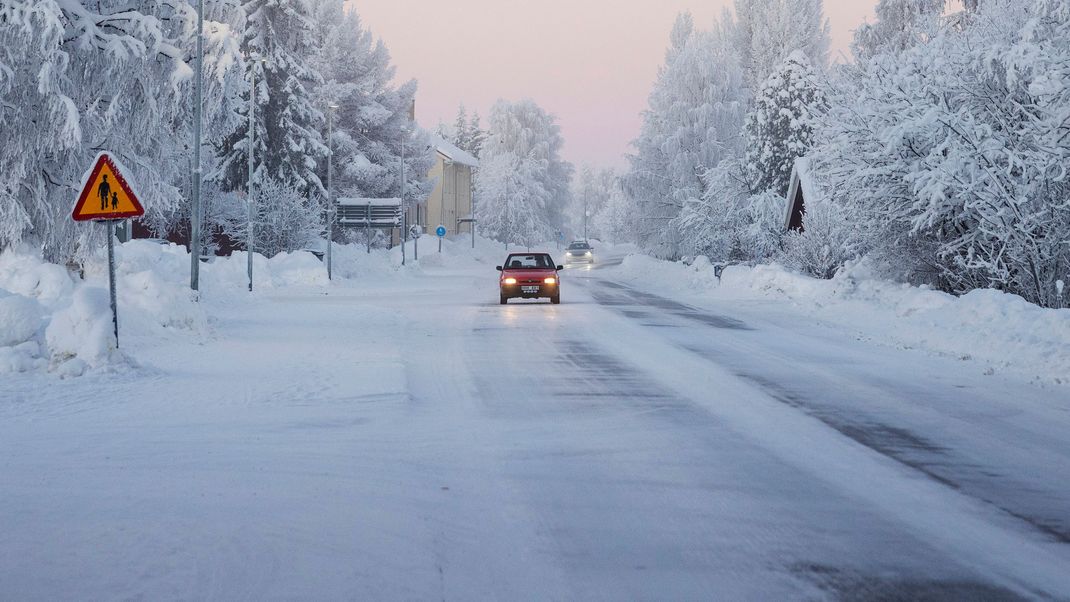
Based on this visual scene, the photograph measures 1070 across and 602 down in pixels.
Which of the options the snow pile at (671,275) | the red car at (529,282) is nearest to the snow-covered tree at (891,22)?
the snow pile at (671,275)

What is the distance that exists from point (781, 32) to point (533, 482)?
79.1 metres

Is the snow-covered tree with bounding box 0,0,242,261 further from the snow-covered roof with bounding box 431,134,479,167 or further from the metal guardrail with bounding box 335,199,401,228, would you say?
the snow-covered roof with bounding box 431,134,479,167

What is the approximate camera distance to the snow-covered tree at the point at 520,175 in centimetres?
11462

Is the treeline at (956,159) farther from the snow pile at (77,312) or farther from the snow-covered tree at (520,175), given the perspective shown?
the snow-covered tree at (520,175)

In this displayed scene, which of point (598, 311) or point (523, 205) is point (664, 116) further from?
point (523, 205)

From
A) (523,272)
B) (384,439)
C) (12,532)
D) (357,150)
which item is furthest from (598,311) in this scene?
(357,150)

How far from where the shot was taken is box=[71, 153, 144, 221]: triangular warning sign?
12930mm

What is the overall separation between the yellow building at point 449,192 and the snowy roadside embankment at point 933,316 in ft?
224

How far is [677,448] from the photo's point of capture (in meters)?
8.60

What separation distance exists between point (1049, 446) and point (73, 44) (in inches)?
745

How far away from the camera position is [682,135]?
6312cm

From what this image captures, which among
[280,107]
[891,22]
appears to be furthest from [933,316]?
[280,107]

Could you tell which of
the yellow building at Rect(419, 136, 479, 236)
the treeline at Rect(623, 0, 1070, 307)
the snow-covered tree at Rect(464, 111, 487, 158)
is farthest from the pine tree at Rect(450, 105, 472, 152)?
the treeline at Rect(623, 0, 1070, 307)

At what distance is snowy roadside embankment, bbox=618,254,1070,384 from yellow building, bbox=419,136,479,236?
6837 cm
